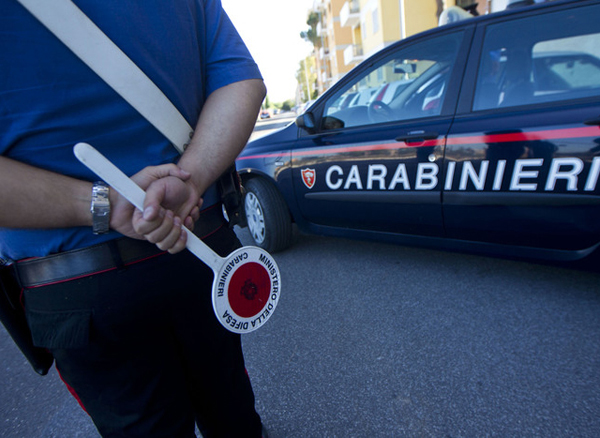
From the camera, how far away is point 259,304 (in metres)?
0.90

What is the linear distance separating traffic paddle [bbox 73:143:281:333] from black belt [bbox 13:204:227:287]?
0.12 meters

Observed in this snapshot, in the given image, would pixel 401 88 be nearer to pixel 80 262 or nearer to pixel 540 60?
pixel 540 60

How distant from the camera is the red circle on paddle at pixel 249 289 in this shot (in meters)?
0.83

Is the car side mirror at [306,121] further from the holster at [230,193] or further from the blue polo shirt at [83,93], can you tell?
the blue polo shirt at [83,93]

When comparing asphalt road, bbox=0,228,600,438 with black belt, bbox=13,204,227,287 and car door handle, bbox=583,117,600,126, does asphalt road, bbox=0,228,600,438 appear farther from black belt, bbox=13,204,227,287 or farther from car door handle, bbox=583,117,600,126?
black belt, bbox=13,204,227,287

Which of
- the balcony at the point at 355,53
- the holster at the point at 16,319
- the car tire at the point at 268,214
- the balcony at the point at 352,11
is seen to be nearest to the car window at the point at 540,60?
the car tire at the point at 268,214

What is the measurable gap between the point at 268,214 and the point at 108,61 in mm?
2374

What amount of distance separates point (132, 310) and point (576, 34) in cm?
248

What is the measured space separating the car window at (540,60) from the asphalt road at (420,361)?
0.92 meters

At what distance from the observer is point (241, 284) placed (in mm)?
846

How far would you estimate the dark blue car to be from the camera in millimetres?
1792

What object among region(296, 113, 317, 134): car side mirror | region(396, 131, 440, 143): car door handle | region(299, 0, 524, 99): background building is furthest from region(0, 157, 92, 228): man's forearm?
region(299, 0, 524, 99): background building

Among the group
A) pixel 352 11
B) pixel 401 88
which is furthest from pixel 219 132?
pixel 352 11

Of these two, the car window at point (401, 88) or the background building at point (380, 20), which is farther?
the background building at point (380, 20)
